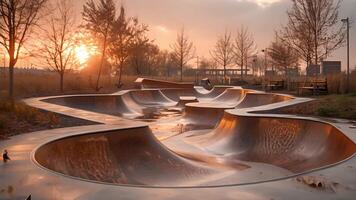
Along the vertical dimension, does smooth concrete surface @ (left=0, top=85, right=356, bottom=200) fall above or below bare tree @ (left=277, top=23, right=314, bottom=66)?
below

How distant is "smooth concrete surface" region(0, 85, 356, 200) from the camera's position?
481 centimetres

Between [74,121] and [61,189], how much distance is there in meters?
6.92

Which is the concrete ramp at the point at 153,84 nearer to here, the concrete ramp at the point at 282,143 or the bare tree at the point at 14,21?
the bare tree at the point at 14,21

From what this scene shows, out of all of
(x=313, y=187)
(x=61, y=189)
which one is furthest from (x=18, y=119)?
(x=313, y=187)

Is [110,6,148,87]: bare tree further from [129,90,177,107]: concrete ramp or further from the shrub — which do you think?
the shrub

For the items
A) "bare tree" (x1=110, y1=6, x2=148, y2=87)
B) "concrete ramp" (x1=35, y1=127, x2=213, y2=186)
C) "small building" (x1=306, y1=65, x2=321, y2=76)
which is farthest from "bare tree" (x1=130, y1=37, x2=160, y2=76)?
"concrete ramp" (x1=35, y1=127, x2=213, y2=186)

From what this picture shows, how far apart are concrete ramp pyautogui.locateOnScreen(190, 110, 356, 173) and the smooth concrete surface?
0.03 m

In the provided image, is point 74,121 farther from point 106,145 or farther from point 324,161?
point 324,161

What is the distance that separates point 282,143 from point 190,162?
306 centimetres

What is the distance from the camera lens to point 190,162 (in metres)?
8.92

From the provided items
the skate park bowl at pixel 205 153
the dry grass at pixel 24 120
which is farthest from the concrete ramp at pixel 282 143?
the dry grass at pixel 24 120

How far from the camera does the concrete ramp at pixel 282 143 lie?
8.64 meters

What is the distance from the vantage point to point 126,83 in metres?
38.9

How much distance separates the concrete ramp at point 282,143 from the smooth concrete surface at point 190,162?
0.03 metres
